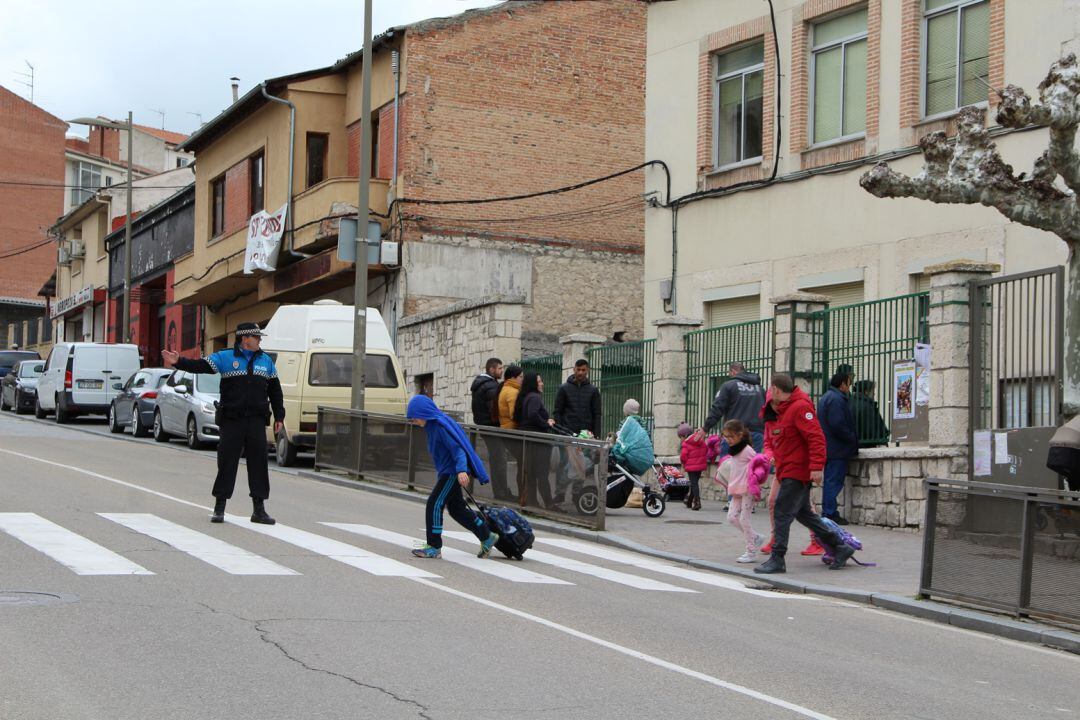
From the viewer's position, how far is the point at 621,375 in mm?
22906

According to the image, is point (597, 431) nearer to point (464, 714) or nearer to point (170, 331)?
point (464, 714)

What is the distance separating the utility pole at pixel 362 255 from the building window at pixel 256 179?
43.2ft

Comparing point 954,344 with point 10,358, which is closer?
point 954,344

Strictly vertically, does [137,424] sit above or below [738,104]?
below

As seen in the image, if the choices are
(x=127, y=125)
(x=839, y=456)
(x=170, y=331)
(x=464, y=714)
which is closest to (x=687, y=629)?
(x=464, y=714)

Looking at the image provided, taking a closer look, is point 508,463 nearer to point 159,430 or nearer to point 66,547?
point 66,547

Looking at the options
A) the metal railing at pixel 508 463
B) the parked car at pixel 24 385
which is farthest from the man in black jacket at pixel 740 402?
the parked car at pixel 24 385

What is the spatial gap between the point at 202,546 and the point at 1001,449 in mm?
8068

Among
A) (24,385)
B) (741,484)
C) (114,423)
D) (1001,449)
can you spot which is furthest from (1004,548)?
(24,385)

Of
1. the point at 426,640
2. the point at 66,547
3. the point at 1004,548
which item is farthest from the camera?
the point at 66,547

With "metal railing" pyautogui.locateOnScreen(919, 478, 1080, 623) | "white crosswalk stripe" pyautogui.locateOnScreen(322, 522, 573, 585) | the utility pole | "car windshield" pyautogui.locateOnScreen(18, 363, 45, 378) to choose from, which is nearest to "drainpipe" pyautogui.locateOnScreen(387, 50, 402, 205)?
the utility pole

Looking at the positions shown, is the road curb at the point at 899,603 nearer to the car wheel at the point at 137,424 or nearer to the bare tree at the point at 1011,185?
the bare tree at the point at 1011,185

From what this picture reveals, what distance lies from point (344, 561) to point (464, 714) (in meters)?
5.31

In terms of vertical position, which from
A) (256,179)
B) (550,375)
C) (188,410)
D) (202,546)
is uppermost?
(256,179)
